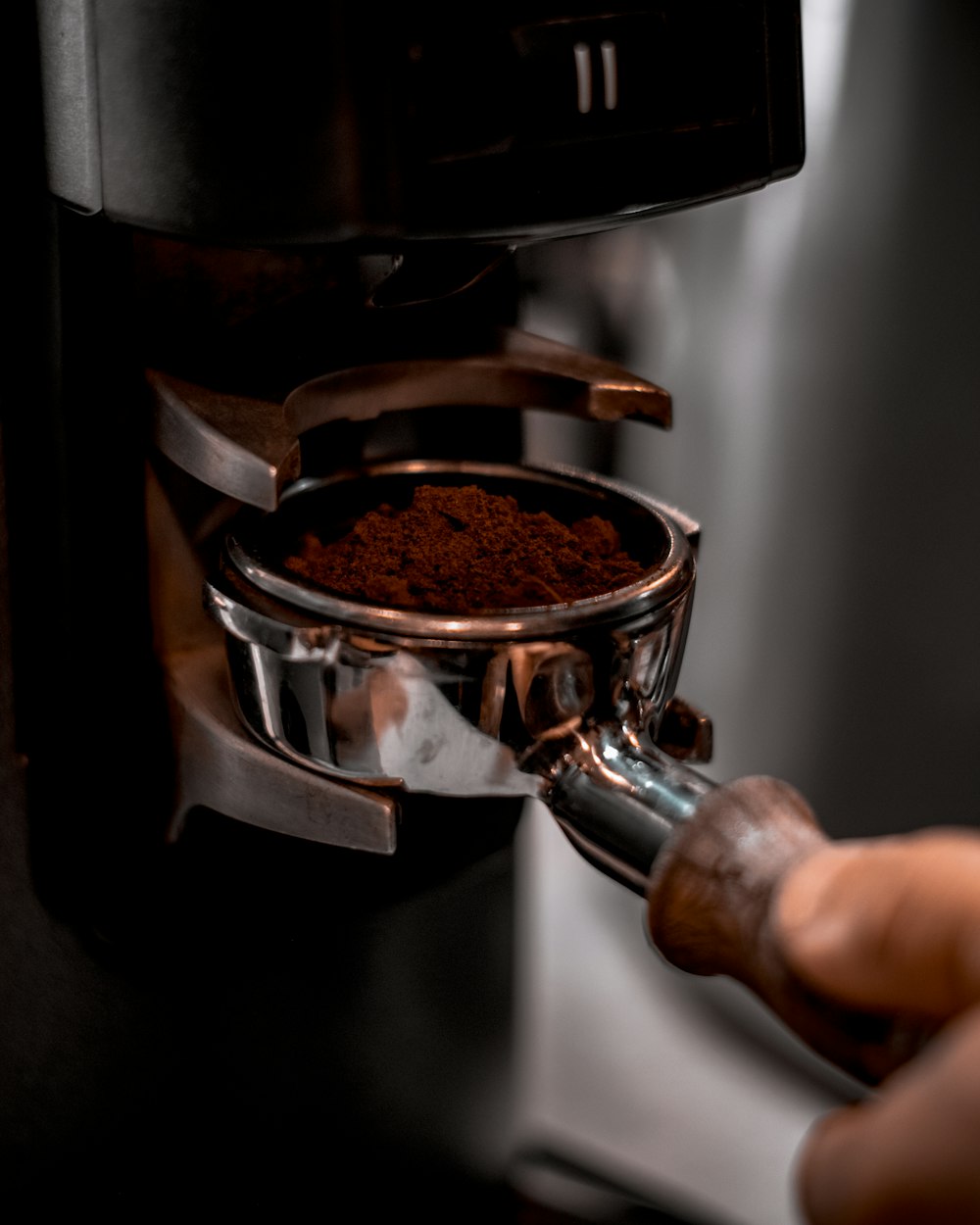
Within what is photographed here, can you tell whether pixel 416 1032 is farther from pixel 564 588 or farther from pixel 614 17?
pixel 614 17

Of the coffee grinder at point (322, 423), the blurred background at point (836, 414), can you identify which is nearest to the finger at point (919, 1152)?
the coffee grinder at point (322, 423)

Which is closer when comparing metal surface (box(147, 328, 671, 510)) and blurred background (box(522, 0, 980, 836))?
metal surface (box(147, 328, 671, 510))

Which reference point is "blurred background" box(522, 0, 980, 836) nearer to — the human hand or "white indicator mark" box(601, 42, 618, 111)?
"white indicator mark" box(601, 42, 618, 111)

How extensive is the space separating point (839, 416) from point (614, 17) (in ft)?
1.40

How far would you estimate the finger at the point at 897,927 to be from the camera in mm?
285

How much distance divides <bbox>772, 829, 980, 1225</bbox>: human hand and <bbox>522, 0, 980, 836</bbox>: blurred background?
0.46 m

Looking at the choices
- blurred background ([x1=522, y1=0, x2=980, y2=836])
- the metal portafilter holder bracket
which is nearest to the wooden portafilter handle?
the metal portafilter holder bracket

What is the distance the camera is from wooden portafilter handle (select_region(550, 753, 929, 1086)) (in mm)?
310

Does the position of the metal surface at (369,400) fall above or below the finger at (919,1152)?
above

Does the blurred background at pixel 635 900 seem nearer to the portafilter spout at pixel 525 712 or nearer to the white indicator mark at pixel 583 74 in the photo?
the portafilter spout at pixel 525 712

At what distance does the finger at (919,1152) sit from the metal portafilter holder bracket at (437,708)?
0.05 metres

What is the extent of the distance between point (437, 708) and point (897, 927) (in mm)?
154

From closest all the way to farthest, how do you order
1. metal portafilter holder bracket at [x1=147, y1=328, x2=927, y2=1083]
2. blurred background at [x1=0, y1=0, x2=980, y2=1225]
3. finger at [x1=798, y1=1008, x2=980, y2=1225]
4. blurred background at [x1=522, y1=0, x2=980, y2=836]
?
finger at [x1=798, y1=1008, x2=980, y2=1225] < metal portafilter holder bracket at [x1=147, y1=328, x2=927, y2=1083] < blurred background at [x1=0, y1=0, x2=980, y2=1225] < blurred background at [x1=522, y1=0, x2=980, y2=836]

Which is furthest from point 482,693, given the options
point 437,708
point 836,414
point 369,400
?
point 836,414
